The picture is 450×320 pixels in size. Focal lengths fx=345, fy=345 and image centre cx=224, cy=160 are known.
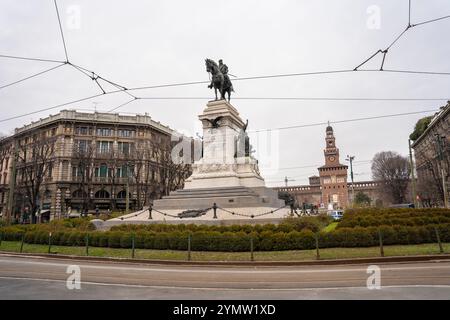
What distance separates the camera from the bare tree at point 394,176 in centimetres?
7688

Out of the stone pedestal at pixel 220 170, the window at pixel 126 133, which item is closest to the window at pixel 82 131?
the window at pixel 126 133

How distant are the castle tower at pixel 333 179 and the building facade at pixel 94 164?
64159 millimetres

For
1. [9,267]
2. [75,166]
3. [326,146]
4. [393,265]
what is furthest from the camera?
[326,146]

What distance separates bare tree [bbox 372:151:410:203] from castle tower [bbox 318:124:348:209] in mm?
30984

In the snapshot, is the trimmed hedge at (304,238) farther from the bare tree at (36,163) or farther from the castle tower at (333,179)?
the castle tower at (333,179)

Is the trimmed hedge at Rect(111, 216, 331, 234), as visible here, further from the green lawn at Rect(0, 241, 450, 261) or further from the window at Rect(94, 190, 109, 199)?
the window at Rect(94, 190, 109, 199)

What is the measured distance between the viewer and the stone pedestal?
27125 millimetres

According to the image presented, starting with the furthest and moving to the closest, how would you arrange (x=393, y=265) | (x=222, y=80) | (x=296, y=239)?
1. (x=222, y=80)
2. (x=296, y=239)
3. (x=393, y=265)

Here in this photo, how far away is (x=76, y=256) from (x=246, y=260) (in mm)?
8851

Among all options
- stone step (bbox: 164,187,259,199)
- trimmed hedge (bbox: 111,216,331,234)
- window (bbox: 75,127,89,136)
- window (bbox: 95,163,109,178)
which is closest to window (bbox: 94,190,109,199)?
window (bbox: 95,163,109,178)

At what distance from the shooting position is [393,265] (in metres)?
13.0
